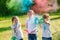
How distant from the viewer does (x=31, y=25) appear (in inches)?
129

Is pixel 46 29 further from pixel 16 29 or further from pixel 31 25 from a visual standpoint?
pixel 16 29

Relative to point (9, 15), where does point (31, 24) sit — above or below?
below

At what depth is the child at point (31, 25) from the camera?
10.7ft

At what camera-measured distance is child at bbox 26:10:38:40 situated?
3262 mm

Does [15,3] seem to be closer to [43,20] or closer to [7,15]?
[7,15]

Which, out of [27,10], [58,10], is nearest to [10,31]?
[27,10]

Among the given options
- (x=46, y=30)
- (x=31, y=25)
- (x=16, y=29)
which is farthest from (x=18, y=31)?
(x=46, y=30)

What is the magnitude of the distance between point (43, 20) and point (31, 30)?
22 cm

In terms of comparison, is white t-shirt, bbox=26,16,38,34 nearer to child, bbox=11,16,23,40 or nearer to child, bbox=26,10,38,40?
child, bbox=26,10,38,40

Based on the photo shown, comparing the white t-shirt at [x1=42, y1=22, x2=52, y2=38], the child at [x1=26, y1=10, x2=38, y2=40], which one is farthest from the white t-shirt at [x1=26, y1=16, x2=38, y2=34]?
the white t-shirt at [x1=42, y1=22, x2=52, y2=38]

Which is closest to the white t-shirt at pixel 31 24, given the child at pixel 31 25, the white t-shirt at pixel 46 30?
the child at pixel 31 25

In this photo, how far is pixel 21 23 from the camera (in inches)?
131

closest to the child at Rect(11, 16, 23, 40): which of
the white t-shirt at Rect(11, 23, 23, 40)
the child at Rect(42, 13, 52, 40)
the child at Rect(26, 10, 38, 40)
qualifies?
the white t-shirt at Rect(11, 23, 23, 40)

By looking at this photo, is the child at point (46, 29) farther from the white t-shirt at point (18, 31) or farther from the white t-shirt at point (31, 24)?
the white t-shirt at point (18, 31)
